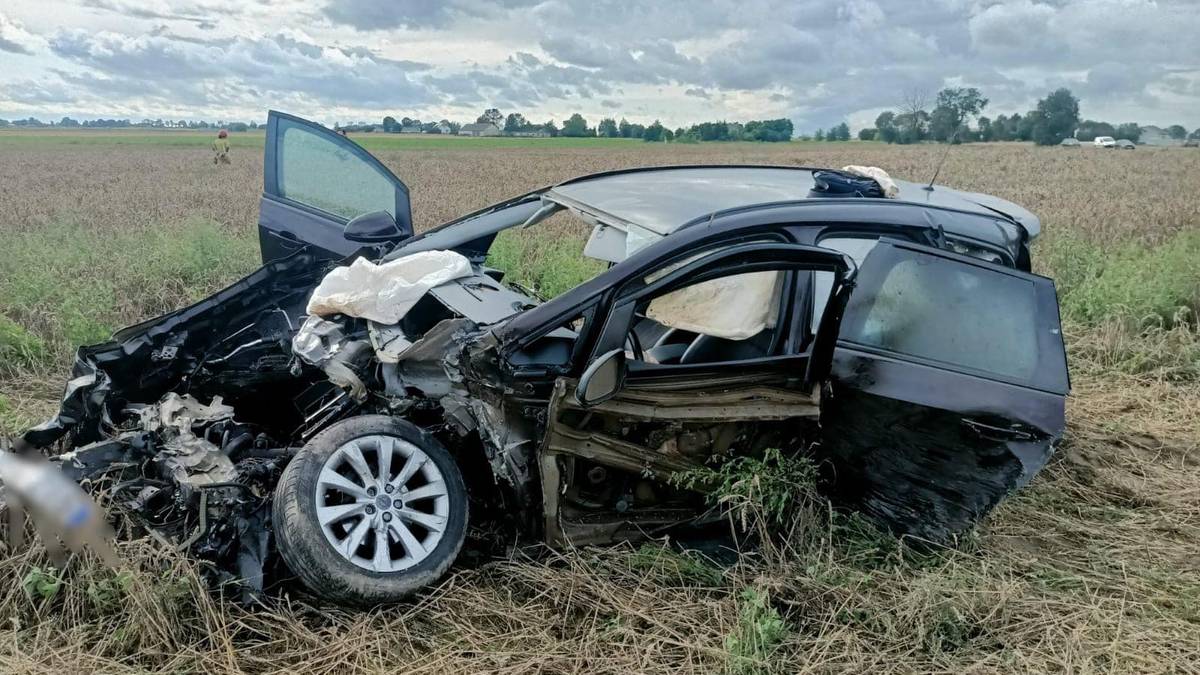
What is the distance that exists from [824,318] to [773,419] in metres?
0.43

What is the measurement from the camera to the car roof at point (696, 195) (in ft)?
11.8

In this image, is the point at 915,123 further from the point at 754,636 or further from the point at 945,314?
the point at 754,636

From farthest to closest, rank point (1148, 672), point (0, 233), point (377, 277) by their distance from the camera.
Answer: point (0, 233), point (377, 277), point (1148, 672)

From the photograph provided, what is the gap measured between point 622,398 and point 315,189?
9.20 feet

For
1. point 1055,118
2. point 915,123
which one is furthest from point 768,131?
point 915,123

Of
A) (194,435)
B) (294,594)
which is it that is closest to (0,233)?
(194,435)

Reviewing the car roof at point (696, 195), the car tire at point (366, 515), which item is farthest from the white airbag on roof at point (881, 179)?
the car tire at point (366, 515)

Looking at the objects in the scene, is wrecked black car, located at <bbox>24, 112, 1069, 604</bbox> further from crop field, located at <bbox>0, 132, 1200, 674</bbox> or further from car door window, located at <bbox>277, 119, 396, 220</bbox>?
car door window, located at <bbox>277, 119, 396, 220</bbox>

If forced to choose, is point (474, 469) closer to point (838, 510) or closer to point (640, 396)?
point (640, 396)

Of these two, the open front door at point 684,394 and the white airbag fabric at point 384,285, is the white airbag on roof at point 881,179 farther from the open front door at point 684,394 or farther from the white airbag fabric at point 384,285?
the white airbag fabric at point 384,285

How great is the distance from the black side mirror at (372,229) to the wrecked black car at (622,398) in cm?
98

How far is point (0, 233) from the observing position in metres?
Result: 11.0

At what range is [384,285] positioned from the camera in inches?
140

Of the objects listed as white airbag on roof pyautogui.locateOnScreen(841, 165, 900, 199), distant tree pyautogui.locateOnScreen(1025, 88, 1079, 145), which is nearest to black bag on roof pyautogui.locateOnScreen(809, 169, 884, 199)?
white airbag on roof pyautogui.locateOnScreen(841, 165, 900, 199)
